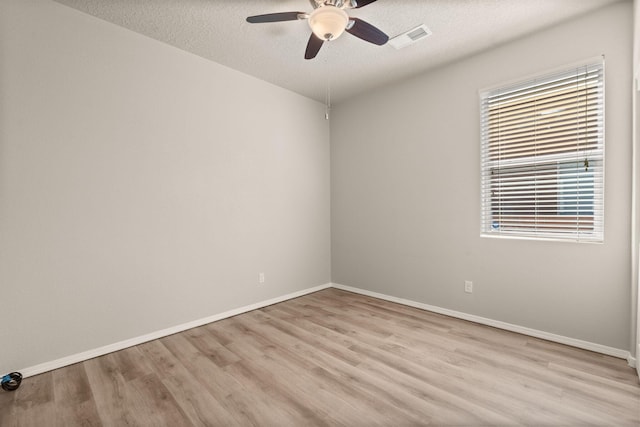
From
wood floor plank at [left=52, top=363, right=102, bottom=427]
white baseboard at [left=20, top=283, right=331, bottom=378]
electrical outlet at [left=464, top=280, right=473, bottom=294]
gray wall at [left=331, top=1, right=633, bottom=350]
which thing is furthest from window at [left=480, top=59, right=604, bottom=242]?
wood floor plank at [left=52, top=363, right=102, bottom=427]

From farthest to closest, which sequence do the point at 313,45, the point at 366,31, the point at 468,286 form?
the point at 468,286
the point at 313,45
the point at 366,31

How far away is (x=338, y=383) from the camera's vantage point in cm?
201

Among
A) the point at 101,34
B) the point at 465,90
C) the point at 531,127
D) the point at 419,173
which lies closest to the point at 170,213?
the point at 101,34

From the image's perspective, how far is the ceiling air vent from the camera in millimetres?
2584

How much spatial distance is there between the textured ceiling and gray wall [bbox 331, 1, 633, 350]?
0.27 metres

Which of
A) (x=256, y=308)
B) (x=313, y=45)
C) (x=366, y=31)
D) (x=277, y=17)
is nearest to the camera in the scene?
(x=277, y=17)

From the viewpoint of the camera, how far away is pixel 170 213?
2893 mm

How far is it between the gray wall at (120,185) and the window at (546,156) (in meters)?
2.46

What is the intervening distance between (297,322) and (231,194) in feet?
5.20

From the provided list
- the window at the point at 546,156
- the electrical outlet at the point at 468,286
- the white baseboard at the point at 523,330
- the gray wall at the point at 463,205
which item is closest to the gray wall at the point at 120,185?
the gray wall at the point at 463,205

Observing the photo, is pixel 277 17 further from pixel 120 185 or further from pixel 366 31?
pixel 120 185

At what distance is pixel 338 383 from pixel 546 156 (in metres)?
2.60

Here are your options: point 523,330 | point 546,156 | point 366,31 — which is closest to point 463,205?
point 546,156

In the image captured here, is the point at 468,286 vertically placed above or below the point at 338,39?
below
